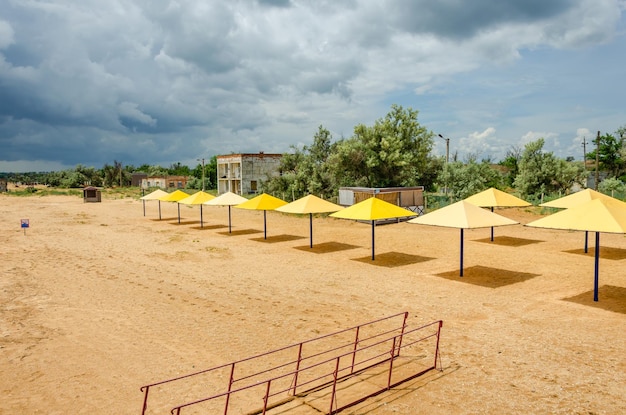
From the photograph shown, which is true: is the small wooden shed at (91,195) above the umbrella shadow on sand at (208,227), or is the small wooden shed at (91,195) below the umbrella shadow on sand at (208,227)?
above

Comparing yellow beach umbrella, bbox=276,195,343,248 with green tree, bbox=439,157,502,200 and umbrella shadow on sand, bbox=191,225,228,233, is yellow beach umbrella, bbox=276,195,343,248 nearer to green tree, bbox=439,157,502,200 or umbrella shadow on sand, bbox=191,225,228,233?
umbrella shadow on sand, bbox=191,225,228,233

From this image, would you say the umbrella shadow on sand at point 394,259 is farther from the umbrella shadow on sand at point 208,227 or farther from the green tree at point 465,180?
the green tree at point 465,180

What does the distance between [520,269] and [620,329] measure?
20.5 ft

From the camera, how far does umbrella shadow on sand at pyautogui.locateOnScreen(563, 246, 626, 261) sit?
18.0m

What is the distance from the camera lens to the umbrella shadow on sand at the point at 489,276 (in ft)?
46.7

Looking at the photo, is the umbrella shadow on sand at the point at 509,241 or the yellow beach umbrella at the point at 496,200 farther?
the yellow beach umbrella at the point at 496,200

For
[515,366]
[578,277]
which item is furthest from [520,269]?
[515,366]

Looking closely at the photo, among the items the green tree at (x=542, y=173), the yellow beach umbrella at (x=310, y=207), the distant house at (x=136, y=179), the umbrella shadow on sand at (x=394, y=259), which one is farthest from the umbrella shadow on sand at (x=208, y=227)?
the distant house at (x=136, y=179)

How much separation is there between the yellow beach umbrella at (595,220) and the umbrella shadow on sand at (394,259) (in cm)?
590

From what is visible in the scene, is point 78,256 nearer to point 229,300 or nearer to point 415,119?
point 229,300

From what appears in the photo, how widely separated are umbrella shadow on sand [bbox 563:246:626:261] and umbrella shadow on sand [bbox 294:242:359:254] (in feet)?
32.4

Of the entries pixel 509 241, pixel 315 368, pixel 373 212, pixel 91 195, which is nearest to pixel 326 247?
pixel 373 212

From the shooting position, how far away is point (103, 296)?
13172 millimetres

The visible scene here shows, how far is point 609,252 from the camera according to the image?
62.6 ft
